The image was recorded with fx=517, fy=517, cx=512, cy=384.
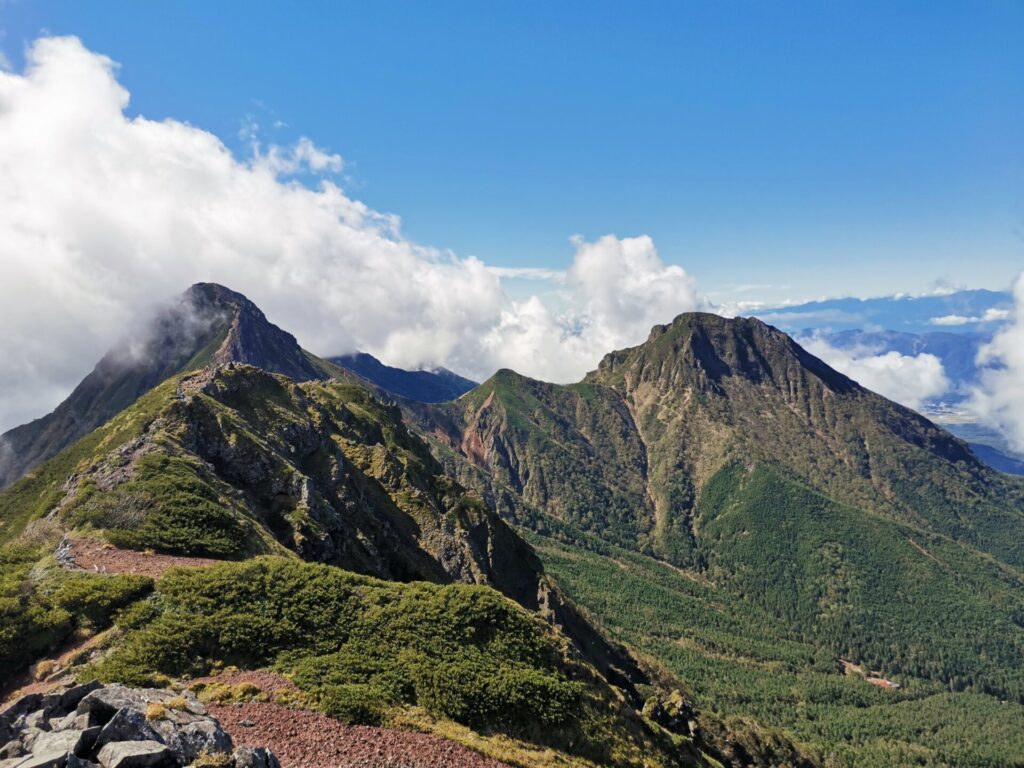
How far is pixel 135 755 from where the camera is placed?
864 inches

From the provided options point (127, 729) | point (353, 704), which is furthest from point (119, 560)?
point (127, 729)

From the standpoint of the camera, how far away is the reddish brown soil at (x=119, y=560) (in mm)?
58656

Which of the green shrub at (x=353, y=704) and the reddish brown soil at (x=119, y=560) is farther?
the reddish brown soil at (x=119, y=560)

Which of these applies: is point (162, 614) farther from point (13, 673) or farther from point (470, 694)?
point (470, 694)

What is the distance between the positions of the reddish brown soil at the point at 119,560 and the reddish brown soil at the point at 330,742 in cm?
2815

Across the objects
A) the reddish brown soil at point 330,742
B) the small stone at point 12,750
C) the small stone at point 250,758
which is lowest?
the reddish brown soil at point 330,742

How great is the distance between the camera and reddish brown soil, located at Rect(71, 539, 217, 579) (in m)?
58.7

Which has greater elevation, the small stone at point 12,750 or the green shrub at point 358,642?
the small stone at point 12,750

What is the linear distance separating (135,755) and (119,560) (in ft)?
164

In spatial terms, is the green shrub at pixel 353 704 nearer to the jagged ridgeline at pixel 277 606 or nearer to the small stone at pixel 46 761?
the jagged ridgeline at pixel 277 606

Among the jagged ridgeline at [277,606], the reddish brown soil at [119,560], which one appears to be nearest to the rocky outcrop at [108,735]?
the jagged ridgeline at [277,606]

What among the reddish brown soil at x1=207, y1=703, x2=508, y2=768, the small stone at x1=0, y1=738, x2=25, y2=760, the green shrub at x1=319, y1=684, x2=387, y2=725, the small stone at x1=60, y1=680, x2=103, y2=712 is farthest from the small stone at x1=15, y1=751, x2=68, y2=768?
the green shrub at x1=319, y1=684, x2=387, y2=725

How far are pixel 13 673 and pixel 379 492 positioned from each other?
303ft

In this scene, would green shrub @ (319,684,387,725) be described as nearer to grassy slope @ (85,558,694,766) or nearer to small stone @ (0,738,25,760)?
grassy slope @ (85,558,694,766)
